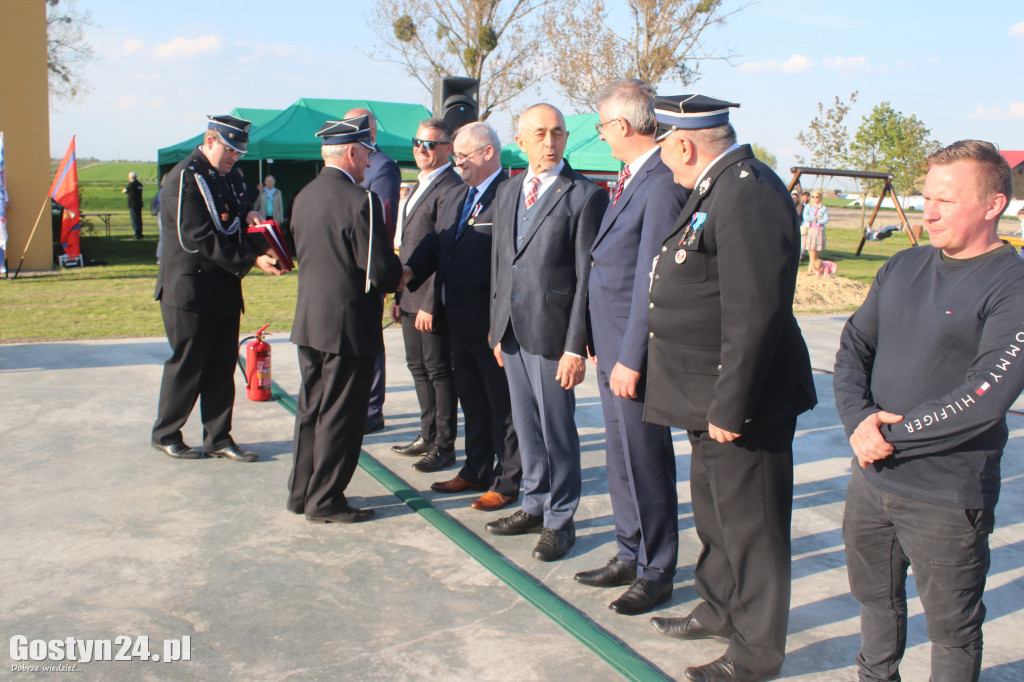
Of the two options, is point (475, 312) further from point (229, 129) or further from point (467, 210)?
point (229, 129)

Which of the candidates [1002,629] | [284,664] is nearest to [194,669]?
[284,664]

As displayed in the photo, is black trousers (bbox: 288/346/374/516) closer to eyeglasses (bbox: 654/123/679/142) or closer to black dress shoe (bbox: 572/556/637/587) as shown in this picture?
black dress shoe (bbox: 572/556/637/587)

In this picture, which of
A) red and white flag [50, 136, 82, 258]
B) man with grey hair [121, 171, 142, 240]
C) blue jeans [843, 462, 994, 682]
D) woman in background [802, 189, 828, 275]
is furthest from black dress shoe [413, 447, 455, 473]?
man with grey hair [121, 171, 142, 240]

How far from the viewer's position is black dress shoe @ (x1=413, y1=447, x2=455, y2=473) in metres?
4.93

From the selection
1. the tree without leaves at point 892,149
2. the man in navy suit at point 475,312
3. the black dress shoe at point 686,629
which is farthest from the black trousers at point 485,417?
the tree without leaves at point 892,149

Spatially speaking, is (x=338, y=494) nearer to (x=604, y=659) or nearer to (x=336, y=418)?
Answer: (x=336, y=418)

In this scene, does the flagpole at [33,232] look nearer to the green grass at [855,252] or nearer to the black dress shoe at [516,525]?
the black dress shoe at [516,525]

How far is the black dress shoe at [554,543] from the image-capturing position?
3739mm

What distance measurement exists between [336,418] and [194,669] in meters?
1.53

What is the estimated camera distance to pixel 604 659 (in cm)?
287

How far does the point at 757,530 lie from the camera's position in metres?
2.75

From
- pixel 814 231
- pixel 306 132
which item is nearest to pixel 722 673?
pixel 814 231

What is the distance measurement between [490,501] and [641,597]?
1253 millimetres

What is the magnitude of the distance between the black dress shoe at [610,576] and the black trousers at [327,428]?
1332 millimetres
